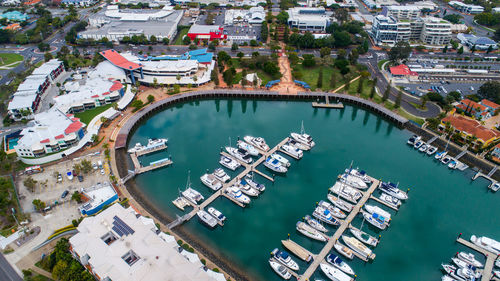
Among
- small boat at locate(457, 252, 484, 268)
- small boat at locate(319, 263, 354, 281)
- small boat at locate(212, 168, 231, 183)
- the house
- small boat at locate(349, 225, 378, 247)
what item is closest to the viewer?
small boat at locate(319, 263, 354, 281)

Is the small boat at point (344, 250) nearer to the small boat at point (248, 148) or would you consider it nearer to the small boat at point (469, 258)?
the small boat at point (469, 258)

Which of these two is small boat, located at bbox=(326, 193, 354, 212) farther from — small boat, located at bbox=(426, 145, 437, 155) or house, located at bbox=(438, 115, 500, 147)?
house, located at bbox=(438, 115, 500, 147)

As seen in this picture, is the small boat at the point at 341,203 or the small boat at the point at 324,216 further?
the small boat at the point at 341,203

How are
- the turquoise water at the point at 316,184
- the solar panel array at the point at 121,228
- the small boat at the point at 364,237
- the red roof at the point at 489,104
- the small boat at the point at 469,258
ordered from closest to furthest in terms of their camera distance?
1. the solar panel array at the point at 121,228
2. the small boat at the point at 469,258
3. the turquoise water at the point at 316,184
4. the small boat at the point at 364,237
5. the red roof at the point at 489,104

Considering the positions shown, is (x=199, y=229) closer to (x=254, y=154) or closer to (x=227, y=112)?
(x=254, y=154)

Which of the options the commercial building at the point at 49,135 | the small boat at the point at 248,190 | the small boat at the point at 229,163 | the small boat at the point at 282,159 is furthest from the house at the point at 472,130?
the commercial building at the point at 49,135

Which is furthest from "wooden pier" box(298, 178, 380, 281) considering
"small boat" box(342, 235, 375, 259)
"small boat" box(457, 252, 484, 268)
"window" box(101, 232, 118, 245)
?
"window" box(101, 232, 118, 245)

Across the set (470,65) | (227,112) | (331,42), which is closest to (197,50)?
(227,112)
